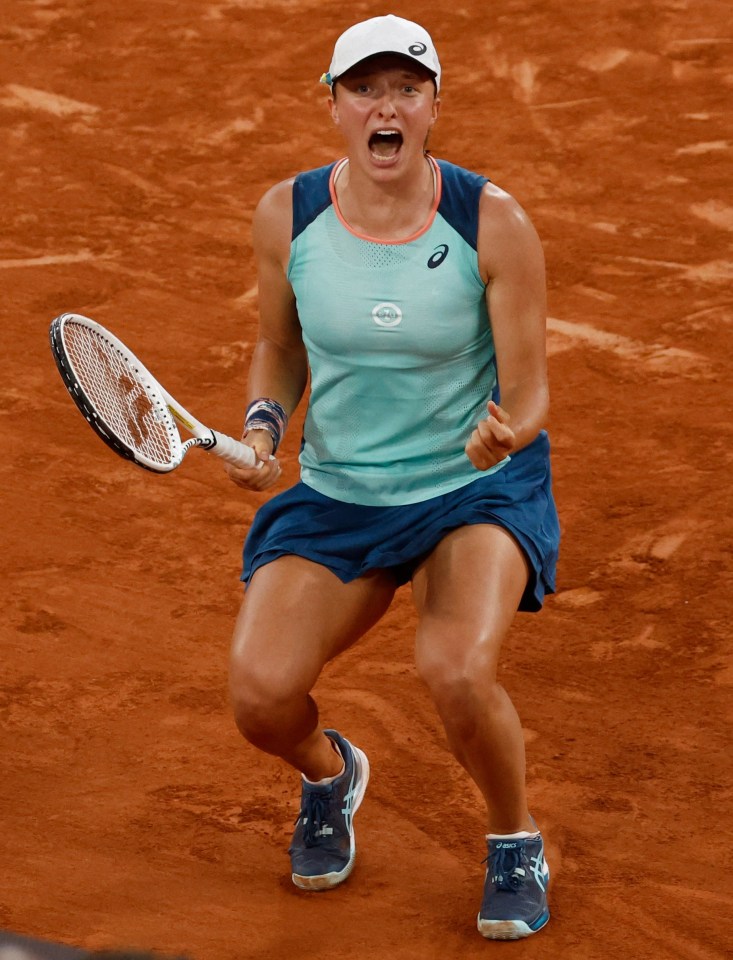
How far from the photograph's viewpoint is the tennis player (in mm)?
3186

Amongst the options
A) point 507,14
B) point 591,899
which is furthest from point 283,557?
point 507,14

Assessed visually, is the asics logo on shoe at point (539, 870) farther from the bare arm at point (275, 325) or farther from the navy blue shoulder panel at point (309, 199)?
the navy blue shoulder panel at point (309, 199)

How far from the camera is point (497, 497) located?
3.32 metres

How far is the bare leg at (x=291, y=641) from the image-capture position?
3205 millimetres

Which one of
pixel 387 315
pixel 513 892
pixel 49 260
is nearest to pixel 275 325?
pixel 387 315

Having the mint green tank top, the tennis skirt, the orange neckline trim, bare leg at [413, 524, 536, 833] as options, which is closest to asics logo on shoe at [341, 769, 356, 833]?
bare leg at [413, 524, 536, 833]

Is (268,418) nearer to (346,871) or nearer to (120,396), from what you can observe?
(120,396)

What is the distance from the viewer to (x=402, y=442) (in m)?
3.38

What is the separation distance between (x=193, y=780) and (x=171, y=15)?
6290mm

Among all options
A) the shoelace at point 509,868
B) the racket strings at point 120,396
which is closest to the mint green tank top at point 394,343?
the racket strings at point 120,396

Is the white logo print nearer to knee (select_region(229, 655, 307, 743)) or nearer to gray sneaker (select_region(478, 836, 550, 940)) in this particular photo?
knee (select_region(229, 655, 307, 743))

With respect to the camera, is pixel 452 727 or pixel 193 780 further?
pixel 193 780

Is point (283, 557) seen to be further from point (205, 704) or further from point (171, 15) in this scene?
point (171, 15)

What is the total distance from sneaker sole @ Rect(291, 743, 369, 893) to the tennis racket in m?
0.83
